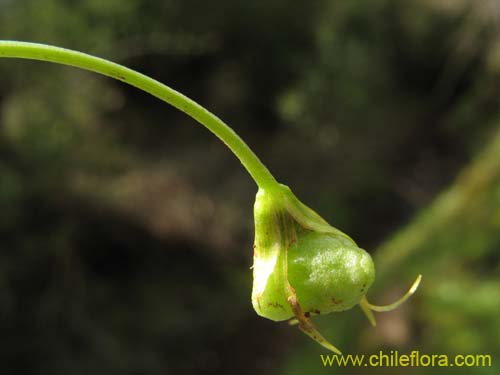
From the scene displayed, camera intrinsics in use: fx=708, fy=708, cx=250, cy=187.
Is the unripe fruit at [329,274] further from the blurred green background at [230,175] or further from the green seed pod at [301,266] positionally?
the blurred green background at [230,175]

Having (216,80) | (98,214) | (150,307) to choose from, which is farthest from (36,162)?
(216,80)

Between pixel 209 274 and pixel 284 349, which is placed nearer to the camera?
pixel 284 349

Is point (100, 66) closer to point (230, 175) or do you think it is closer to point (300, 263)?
point (300, 263)

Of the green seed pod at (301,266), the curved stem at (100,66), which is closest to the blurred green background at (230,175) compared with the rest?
the green seed pod at (301,266)

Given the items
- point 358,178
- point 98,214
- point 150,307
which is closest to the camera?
point 150,307

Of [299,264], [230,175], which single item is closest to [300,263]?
[299,264]

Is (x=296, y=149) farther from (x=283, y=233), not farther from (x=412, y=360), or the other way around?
(x=283, y=233)

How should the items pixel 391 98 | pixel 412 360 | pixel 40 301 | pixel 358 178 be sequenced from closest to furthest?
pixel 412 360
pixel 40 301
pixel 358 178
pixel 391 98
